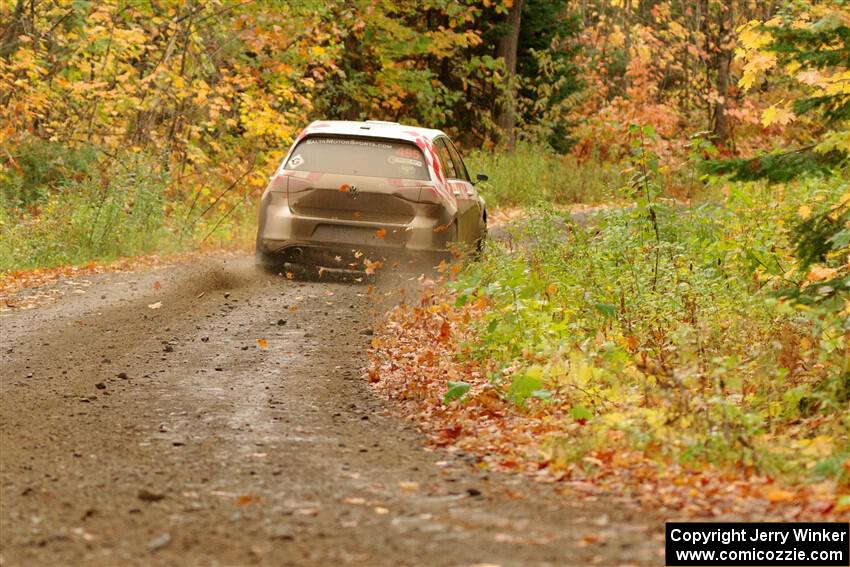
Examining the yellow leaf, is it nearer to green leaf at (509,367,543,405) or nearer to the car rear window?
green leaf at (509,367,543,405)

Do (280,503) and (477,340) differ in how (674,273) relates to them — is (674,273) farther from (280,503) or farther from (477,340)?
(280,503)

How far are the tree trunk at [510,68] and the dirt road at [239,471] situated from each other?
67.4 feet

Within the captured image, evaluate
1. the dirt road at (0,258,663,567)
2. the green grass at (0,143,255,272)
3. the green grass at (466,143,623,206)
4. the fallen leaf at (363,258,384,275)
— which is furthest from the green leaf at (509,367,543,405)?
the green grass at (466,143,623,206)

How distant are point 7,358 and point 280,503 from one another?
501 cm

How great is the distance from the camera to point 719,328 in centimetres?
962

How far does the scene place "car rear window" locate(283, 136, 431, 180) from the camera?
1393 cm

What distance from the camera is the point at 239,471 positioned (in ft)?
20.9

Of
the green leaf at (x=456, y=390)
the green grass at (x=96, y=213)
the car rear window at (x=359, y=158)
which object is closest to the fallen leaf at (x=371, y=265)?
the car rear window at (x=359, y=158)

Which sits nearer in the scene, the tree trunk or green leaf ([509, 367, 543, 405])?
green leaf ([509, 367, 543, 405])

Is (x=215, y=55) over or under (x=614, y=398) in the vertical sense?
over

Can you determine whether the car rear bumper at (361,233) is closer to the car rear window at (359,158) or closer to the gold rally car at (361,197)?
the gold rally car at (361,197)

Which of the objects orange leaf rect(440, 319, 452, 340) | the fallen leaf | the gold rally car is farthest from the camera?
the gold rally car

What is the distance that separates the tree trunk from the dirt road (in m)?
20.5

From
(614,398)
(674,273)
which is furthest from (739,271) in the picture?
(614,398)
